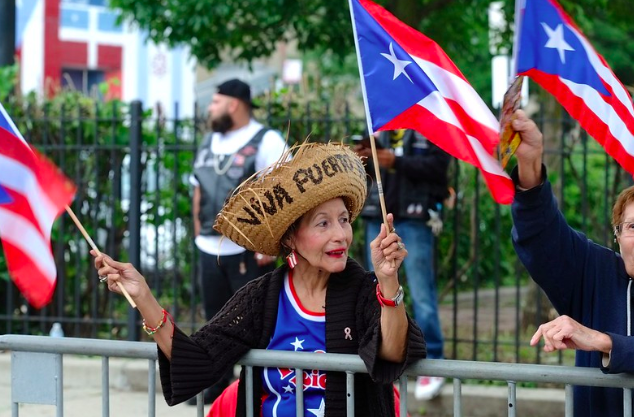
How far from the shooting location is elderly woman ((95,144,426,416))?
347 cm

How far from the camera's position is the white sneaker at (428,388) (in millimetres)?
6676

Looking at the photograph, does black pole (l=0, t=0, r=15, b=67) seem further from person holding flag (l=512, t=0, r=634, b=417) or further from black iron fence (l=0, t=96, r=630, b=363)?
person holding flag (l=512, t=0, r=634, b=417)

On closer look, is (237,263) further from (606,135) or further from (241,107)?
→ (606,135)

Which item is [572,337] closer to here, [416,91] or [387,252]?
[387,252]

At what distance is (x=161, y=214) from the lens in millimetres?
8758

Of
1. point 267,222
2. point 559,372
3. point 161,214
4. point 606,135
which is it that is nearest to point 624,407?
point 559,372

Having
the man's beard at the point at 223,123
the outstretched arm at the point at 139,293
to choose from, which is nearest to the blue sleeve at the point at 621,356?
Result: the outstretched arm at the point at 139,293

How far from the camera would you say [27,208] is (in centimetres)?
358

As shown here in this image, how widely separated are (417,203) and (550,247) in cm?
311

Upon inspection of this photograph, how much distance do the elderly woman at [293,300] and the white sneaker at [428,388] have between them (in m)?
3.17

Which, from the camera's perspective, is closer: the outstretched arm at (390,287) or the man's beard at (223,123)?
the outstretched arm at (390,287)

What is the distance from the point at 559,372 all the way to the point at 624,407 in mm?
195

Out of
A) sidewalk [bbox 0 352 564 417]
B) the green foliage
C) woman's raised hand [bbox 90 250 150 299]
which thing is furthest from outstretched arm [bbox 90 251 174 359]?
the green foliage

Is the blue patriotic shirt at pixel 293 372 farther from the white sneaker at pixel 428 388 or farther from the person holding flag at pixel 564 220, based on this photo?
the white sneaker at pixel 428 388
